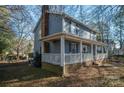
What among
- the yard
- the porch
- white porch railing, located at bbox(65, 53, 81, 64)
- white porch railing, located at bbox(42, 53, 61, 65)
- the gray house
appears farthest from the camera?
the gray house

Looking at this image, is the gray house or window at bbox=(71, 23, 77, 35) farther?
window at bbox=(71, 23, 77, 35)

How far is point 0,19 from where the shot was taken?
13.0m

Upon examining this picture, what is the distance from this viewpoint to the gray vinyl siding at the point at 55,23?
18134 mm

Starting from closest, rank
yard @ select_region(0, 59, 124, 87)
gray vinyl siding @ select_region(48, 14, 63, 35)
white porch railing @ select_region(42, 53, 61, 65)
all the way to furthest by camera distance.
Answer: yard @ select_region(0, 59, 124, 87) < white porch railing @ select_region(42, 53, 61, 65) < gray vinyl siding @ select_region(48, 14, 63, 35)

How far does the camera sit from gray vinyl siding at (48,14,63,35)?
18134mm

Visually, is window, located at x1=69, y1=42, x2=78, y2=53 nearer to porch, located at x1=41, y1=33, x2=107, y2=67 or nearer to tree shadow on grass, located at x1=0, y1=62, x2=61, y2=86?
porch, located at x1=41, y1=33, x2=107, y2=67

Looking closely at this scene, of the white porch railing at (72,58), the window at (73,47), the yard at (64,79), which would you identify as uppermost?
the window at (73,47)

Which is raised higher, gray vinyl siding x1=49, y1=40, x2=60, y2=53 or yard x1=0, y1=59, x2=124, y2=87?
gray vinyl siding x1=49, y1=40, x2=60, y2=53

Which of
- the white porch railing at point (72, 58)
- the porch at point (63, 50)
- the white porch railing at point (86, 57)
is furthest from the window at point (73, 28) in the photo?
the white porch railing at point (72, 58)

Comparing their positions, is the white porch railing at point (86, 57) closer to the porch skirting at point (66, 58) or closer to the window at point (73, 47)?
the porch skirting at point (66, 58)

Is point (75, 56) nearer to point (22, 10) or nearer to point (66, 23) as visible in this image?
point (66, 23)

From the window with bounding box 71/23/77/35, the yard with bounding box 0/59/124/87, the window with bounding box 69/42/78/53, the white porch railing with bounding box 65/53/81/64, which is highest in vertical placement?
the window with bounding box 71/23/77/35

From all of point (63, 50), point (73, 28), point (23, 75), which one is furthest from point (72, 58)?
point (73, 28)

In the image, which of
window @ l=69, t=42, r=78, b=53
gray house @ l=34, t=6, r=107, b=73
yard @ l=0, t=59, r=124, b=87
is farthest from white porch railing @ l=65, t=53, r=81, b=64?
window @ l=69, t=42, r=78, b=53
